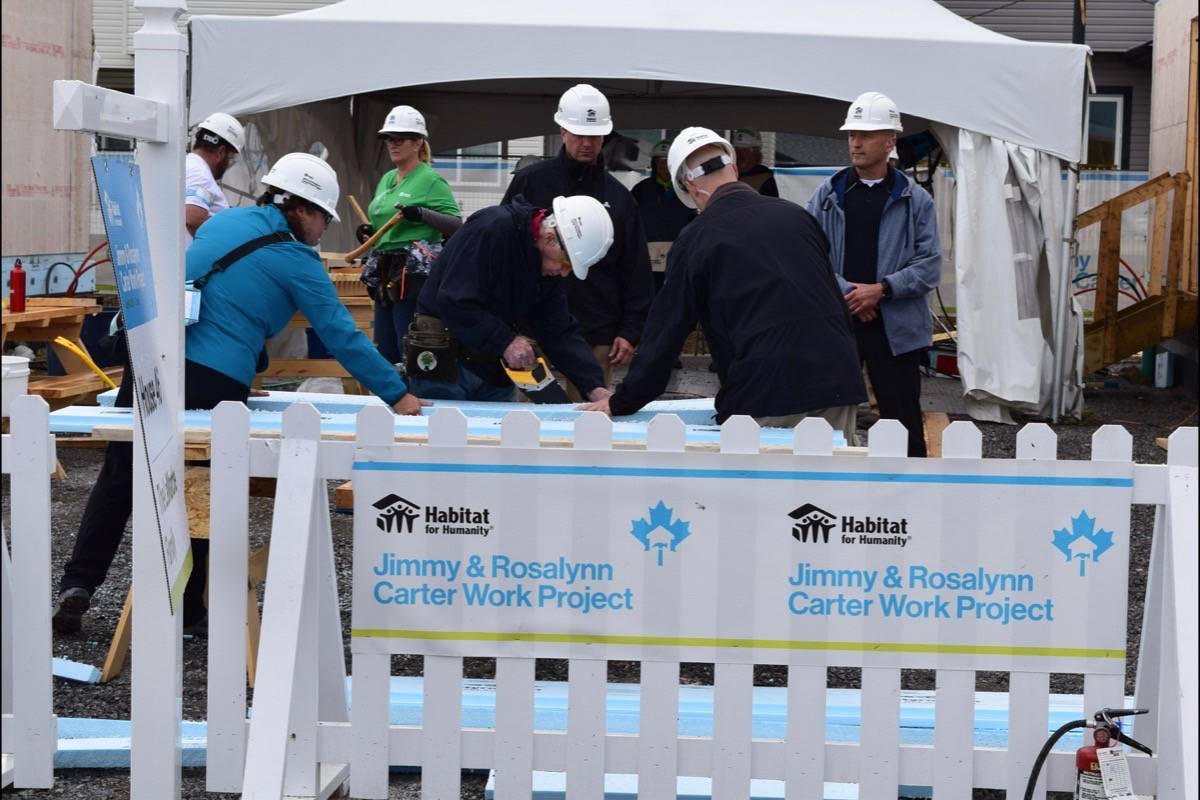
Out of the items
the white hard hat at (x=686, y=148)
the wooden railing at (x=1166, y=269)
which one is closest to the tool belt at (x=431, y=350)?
the white hard hat at (x=686, y=148)

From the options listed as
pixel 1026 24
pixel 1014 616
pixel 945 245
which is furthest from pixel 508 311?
pixel 1026 24

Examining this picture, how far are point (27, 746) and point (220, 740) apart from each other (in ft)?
1.70

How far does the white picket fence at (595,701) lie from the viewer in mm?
3592

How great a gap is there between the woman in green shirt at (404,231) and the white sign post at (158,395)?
15.2ft

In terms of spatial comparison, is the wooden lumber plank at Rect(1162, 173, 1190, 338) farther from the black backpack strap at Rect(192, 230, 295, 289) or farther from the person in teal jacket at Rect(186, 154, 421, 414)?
the black backpack strap at Rect(192, 230, 295, 289)

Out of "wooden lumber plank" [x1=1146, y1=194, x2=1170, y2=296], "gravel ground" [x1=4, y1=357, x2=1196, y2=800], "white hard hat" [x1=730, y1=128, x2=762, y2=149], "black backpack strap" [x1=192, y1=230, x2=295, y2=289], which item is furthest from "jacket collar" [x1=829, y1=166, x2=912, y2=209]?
"white hard hat" [x1=730, y1=128, x2=762, y2=149]

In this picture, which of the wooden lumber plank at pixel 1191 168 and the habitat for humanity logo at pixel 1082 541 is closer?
the habitat for humanity logo at pixel 1082 541

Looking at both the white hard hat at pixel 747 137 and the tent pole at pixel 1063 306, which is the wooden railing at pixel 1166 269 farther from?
the white hard hat at pixel 747 137

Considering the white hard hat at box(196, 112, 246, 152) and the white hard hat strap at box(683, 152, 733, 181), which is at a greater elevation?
the white hard hat at box(196, 112, 246, 152)

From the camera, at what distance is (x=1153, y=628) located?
3.70m

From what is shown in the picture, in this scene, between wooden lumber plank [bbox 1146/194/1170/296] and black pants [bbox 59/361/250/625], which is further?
wooden lumber plank [bbox 1146/194/1170/296]

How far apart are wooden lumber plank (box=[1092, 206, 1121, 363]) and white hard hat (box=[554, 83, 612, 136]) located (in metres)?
7.08

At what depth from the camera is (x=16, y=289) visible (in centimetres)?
1011

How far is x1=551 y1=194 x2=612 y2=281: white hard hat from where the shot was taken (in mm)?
5652
